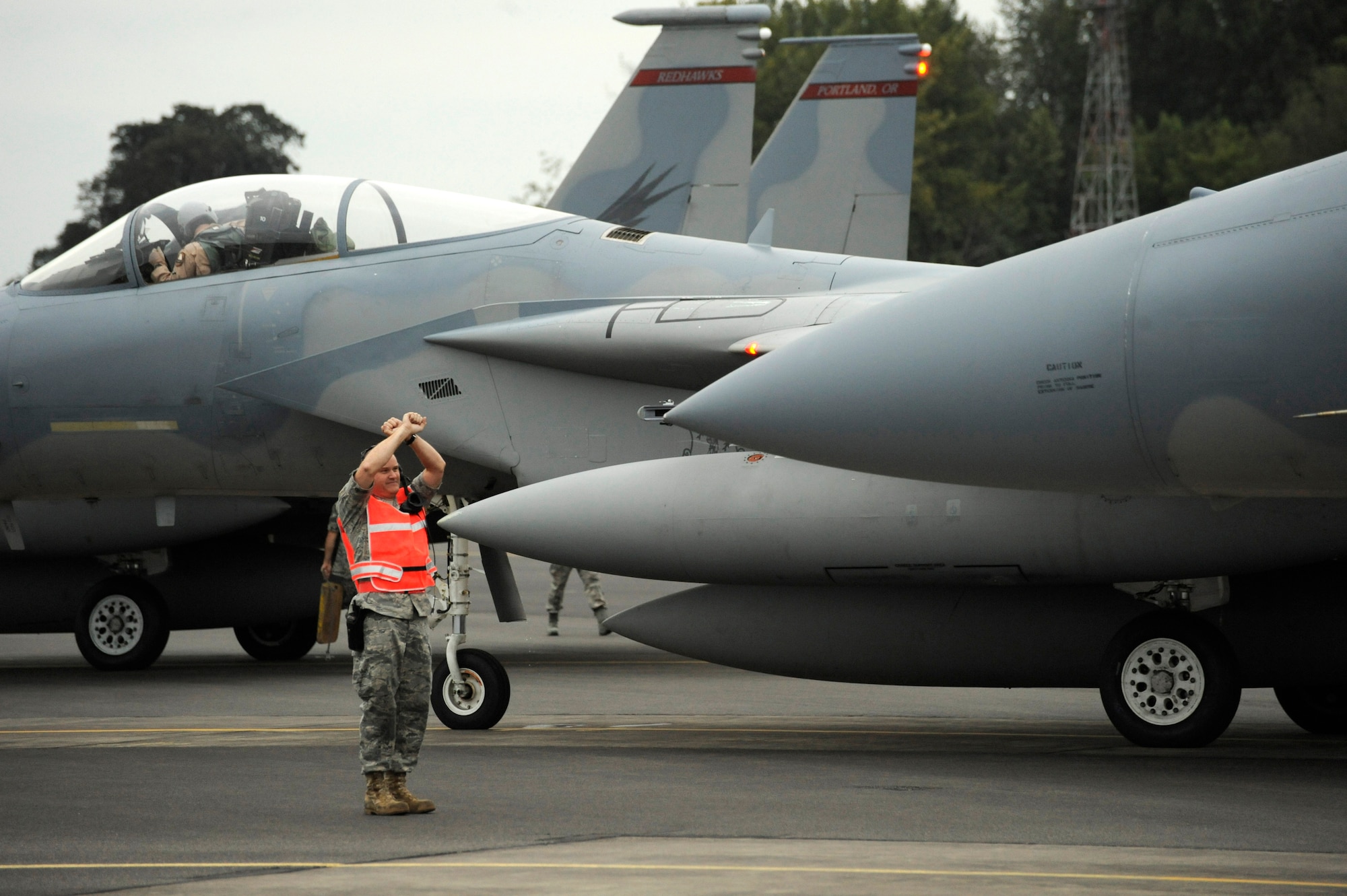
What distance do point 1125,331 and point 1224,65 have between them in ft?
250

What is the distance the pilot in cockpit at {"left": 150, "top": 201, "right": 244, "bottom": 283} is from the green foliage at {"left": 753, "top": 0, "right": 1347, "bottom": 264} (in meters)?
54.8

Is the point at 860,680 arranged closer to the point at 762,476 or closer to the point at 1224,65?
the point at 762,476

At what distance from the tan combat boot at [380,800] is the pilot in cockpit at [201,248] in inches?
280

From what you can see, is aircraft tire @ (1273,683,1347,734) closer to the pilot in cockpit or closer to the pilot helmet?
the pilot in cockpit

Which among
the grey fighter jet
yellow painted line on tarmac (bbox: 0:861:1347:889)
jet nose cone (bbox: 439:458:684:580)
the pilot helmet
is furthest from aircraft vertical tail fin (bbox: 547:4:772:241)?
yellow painted line on tarmac (bbox: 0:861:1347:889)

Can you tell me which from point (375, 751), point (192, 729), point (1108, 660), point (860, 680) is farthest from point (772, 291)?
point (375, 751)

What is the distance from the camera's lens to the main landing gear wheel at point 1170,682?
9.49 metres

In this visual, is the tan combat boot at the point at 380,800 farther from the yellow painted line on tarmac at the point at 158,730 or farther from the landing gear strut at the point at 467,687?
the yellow painted line on tarmac at the point at 158,730

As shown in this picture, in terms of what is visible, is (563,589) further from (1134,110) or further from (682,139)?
(1134,110)

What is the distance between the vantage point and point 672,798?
809 cm

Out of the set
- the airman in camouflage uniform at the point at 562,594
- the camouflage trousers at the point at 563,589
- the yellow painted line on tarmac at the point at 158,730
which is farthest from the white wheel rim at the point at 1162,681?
the camouflage trousers at the point at 563,589

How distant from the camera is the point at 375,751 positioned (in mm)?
7770

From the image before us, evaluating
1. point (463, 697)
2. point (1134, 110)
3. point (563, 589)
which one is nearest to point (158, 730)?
point (463, 697)

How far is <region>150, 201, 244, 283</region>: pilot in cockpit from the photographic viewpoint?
13.8 metres
